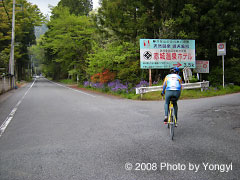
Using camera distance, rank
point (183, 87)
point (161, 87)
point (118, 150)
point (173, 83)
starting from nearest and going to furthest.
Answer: point (118, 150) → point (173, 83) → point (161, 87) → point (183, 87)

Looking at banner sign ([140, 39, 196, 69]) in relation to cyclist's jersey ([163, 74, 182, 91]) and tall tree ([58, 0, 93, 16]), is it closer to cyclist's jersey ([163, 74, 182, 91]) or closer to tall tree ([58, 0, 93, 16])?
cyclist's jersey ([163, 74, 182, 91])

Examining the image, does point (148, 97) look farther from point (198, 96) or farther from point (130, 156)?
point (130, 156)

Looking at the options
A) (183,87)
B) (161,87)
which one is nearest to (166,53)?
(183,87)

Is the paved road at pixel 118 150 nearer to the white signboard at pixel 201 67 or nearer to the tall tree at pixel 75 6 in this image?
the white signboard at pixel 201 67

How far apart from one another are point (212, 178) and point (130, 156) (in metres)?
1.45

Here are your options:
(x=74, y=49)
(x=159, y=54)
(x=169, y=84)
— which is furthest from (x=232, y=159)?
(x=74, y=49)

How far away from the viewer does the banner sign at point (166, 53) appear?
646 inches

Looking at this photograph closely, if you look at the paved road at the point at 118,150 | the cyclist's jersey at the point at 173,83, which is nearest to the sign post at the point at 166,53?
the paved road at the point at 118,150

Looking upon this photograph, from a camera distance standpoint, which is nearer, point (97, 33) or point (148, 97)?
point (148, 97)

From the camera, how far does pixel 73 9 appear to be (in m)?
43.7

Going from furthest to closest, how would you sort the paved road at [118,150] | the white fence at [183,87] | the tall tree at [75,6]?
the tall tree at [75,6] → the white fence at [183,87] → the paved road at [118,150]

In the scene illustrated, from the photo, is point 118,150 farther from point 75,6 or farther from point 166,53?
point 75,6

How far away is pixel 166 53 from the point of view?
17.0m

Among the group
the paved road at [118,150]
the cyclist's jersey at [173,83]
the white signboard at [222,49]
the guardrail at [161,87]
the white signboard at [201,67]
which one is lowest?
the paved road at [118,150]
